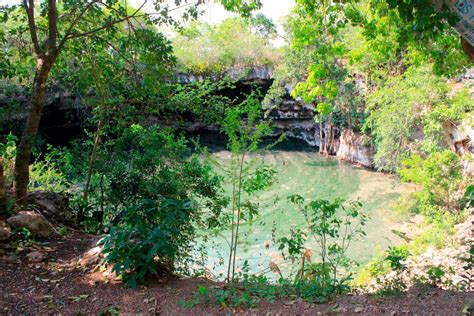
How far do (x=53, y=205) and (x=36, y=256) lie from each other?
1641 mm

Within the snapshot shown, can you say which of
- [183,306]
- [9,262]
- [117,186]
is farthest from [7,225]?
[183,306]

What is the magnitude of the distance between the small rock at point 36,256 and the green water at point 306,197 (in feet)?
9.71

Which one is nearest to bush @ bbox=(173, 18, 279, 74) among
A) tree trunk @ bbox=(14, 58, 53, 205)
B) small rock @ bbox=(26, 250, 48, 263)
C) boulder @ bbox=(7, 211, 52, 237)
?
tree trunk @ bbox=(14, 58, 53, 205)

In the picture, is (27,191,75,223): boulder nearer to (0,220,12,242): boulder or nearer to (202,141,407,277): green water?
(0,220,12,242): boulder

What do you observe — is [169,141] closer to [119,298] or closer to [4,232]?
[4,232]

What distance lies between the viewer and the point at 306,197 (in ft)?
47.9

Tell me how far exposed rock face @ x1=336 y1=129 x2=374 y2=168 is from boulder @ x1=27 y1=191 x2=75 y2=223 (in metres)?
15.4

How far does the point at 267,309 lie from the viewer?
3002 mm

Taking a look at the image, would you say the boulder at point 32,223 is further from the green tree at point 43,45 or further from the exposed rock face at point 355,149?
the exposed rock face at point 355,149

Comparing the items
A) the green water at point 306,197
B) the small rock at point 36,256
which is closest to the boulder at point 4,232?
the small rock at point 36,256

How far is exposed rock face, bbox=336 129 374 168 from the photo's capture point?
1845 centimetres

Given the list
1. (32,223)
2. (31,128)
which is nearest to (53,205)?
(32,223)

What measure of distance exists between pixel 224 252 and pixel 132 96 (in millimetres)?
5224

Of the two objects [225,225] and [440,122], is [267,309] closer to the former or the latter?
[225,225]
